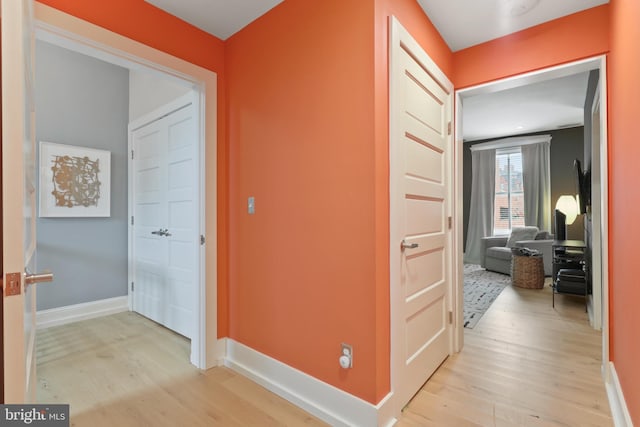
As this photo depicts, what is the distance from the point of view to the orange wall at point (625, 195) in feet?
4.37

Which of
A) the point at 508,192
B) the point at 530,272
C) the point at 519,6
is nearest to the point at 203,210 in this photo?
the point at 519,6

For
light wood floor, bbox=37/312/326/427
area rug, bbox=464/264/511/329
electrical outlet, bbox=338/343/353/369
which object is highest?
electrical outlet, bbox=338/343/353/369

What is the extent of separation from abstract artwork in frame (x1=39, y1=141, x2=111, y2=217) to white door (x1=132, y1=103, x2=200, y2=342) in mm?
316

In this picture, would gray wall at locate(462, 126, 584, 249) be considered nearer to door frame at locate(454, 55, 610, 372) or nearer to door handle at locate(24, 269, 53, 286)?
door frame at locate(454, 55, 610, 372)

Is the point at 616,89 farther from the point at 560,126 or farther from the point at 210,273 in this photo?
the point at 560,126

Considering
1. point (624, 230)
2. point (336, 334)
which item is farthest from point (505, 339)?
point (336, 334)

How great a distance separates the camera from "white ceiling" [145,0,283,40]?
197 centimetres

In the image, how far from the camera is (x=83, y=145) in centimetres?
338

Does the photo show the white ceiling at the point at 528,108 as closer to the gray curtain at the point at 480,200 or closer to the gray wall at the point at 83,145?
the gray curtain at the point at 480,200

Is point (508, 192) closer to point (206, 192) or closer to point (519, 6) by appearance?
point (519, 6)

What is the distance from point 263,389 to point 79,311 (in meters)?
2.57

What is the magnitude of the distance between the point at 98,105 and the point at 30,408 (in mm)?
3572

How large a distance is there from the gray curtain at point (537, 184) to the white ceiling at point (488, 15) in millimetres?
4836

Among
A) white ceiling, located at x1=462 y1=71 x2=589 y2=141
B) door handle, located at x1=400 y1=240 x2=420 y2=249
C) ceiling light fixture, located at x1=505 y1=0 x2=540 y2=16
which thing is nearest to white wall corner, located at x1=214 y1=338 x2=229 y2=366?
door handle, located at x1=400 y1=240 x2=420 y2=249
